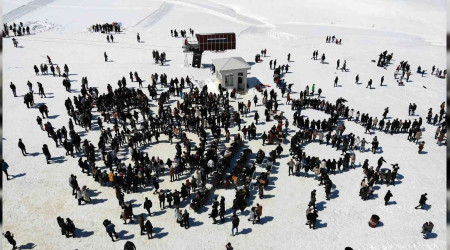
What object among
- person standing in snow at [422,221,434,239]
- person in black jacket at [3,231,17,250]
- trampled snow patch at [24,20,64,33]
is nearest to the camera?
person in black jacket at [3,231,17,250]

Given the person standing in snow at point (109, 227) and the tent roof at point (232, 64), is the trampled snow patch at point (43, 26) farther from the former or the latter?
the person standing in snow at point (109, 227)

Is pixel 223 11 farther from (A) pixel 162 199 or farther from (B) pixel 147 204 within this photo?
(B) pixel 147 204

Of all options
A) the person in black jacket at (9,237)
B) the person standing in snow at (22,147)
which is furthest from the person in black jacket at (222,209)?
the person standing in snow at (22,147)

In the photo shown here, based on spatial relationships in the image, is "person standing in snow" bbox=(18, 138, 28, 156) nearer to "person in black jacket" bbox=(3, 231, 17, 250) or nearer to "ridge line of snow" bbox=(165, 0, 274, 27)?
"person in black jacket" bbox=(3, 231, 17, 250)

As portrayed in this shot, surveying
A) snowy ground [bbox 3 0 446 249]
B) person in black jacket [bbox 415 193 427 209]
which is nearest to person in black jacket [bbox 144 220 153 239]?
snowy ground [bbox 3 0 446 249]

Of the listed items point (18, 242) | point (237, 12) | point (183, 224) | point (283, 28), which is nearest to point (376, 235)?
point (183, 224)

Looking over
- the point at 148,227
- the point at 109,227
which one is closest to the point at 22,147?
the point at 109,227

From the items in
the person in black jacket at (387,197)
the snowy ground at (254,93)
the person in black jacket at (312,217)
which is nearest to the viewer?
the person in black jacket at (312,217)
